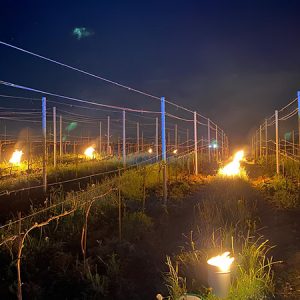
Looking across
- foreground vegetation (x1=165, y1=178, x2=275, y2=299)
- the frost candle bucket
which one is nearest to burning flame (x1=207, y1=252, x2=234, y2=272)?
the frost candle bucket

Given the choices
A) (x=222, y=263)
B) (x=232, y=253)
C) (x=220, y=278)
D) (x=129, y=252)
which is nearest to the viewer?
(x=220, y=278)

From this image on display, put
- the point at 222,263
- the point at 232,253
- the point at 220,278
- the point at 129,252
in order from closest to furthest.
→ the point at 220,278
the point at 222,263
the point at 232,253
the point at 129,252

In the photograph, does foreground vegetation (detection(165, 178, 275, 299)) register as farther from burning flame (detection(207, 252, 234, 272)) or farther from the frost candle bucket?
burning flame (detection(207, 252, 234, 272))

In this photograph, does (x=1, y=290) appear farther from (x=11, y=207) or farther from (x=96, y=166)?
(x=96, y=166)

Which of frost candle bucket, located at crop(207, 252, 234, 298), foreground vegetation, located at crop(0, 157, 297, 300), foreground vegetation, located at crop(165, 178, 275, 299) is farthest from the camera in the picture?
foreground vegetation, located at crop(0, 157, 297, 300)

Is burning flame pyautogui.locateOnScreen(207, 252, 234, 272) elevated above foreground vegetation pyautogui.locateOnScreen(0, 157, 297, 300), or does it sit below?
above

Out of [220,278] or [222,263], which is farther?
[222,263]

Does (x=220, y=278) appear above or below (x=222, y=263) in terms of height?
below

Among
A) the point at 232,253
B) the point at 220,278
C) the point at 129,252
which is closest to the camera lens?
the point at 220,278

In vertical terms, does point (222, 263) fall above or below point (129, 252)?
above

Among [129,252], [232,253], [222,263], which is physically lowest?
[129,252]

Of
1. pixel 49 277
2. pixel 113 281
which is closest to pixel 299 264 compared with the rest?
pixel 113 281

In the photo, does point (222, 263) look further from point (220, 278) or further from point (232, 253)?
point (232, 253)

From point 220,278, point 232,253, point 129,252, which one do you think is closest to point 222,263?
point 220,278
